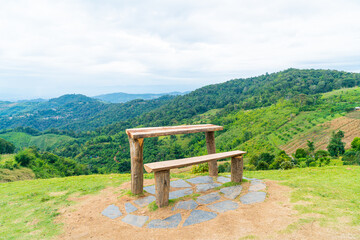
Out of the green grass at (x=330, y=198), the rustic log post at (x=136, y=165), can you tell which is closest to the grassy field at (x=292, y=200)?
the green grass at (x=330, y=198)

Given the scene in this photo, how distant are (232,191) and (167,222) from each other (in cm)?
202

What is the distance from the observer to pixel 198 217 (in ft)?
12.5

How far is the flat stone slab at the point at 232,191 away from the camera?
15.4 feet

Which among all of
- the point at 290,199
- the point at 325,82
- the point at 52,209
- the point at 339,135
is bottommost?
the point at 339,135

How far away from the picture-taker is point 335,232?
2938mm

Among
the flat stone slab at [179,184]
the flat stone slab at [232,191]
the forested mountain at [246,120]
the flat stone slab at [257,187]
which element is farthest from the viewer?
the forested mountain at [246,120]

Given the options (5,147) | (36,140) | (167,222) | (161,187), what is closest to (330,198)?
(167,222)

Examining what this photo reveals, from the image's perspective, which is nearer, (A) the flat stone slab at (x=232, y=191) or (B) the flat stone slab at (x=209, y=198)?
(B) the flat stone slab at (x=209, y=198)

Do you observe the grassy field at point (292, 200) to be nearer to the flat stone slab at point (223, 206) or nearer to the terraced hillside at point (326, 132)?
the flat stone slab at point (223, 206)

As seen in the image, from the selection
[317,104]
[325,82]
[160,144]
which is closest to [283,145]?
[317,104]

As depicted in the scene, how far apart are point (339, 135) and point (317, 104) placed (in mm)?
30286

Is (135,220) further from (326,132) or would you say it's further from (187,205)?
(326,132)

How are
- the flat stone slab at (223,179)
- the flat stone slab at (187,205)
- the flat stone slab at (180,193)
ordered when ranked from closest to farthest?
the flat stone slab at (187,205), the flat stone slab at (180,193), the flat stone slab at (223,179)

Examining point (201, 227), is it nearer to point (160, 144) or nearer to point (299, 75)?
point (160, 144)
